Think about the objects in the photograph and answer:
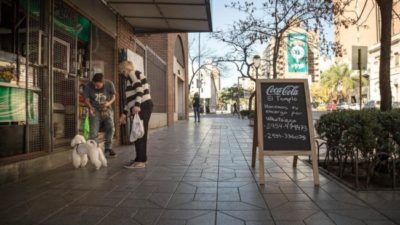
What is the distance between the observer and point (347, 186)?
21.2ft

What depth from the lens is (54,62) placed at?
27.1 ft

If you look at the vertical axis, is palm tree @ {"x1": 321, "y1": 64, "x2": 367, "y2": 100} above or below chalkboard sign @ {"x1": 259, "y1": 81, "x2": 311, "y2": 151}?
above

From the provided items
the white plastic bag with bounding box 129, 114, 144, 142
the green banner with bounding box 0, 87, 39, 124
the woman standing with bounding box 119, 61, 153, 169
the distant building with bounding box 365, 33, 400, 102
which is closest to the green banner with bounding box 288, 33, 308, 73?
the woman standing with bounding box 119, 61, 153, 169

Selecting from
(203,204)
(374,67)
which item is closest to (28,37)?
(203,204)

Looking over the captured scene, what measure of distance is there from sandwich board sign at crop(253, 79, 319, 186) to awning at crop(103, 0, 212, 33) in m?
4.15

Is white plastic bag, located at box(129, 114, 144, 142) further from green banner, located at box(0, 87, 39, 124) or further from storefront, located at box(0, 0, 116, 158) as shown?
Result: green banner, located at box(0, 87, 39, 124)

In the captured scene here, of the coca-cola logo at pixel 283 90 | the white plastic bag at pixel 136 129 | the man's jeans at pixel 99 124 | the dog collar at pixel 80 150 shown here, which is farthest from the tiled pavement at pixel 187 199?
the coca-cola logo at pixel 283 90

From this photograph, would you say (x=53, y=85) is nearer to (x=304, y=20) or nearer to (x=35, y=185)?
(x=35, y=185)

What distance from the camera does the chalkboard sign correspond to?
7.07 m

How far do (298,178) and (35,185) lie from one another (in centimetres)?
388

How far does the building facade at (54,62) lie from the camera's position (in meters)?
7.19

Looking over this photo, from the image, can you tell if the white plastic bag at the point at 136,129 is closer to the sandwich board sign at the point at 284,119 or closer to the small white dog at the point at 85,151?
the small white dog at the point at 85,151

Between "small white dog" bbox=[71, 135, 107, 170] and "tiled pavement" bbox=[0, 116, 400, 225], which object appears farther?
"small white dog" bbox=[71, 135, 107, 170]

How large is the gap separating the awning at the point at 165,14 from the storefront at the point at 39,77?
2141 millimetres
